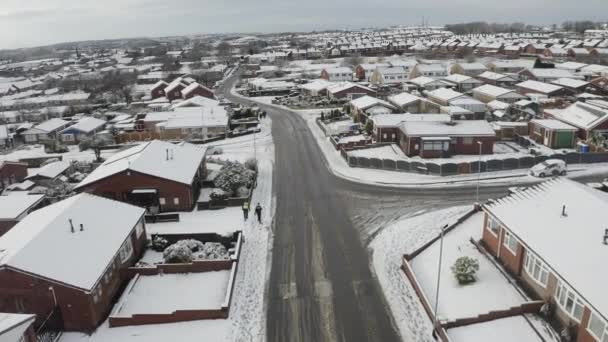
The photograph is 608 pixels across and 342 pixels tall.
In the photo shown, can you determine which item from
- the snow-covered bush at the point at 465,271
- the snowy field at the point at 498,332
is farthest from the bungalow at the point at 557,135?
the snowy field at the point at 498,332

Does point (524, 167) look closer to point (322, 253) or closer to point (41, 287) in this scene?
point (322, 253)

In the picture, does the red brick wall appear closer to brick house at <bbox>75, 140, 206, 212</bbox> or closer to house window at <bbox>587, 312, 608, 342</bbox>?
brick house at <bbox>75, 140, 206, 212</bbox>

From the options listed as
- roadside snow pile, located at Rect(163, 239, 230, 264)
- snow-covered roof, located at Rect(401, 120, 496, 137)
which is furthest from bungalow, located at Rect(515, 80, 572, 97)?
roadside snow pile, located at Rect(163, 239, 230, 264)

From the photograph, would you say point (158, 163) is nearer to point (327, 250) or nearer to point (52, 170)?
Answer: point (52, 170)

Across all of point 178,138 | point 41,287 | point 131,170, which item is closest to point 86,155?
point 178,138

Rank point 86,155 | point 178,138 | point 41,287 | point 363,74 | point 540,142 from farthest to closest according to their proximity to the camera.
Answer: point 363,74, point 178,138, point 86,155, point 540,142, point 41,287

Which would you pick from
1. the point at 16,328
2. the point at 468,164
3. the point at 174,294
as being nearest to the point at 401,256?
the point at 174,294

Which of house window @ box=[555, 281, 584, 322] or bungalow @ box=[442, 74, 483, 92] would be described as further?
bungalow @ box=[442, 74, 483, 92]
